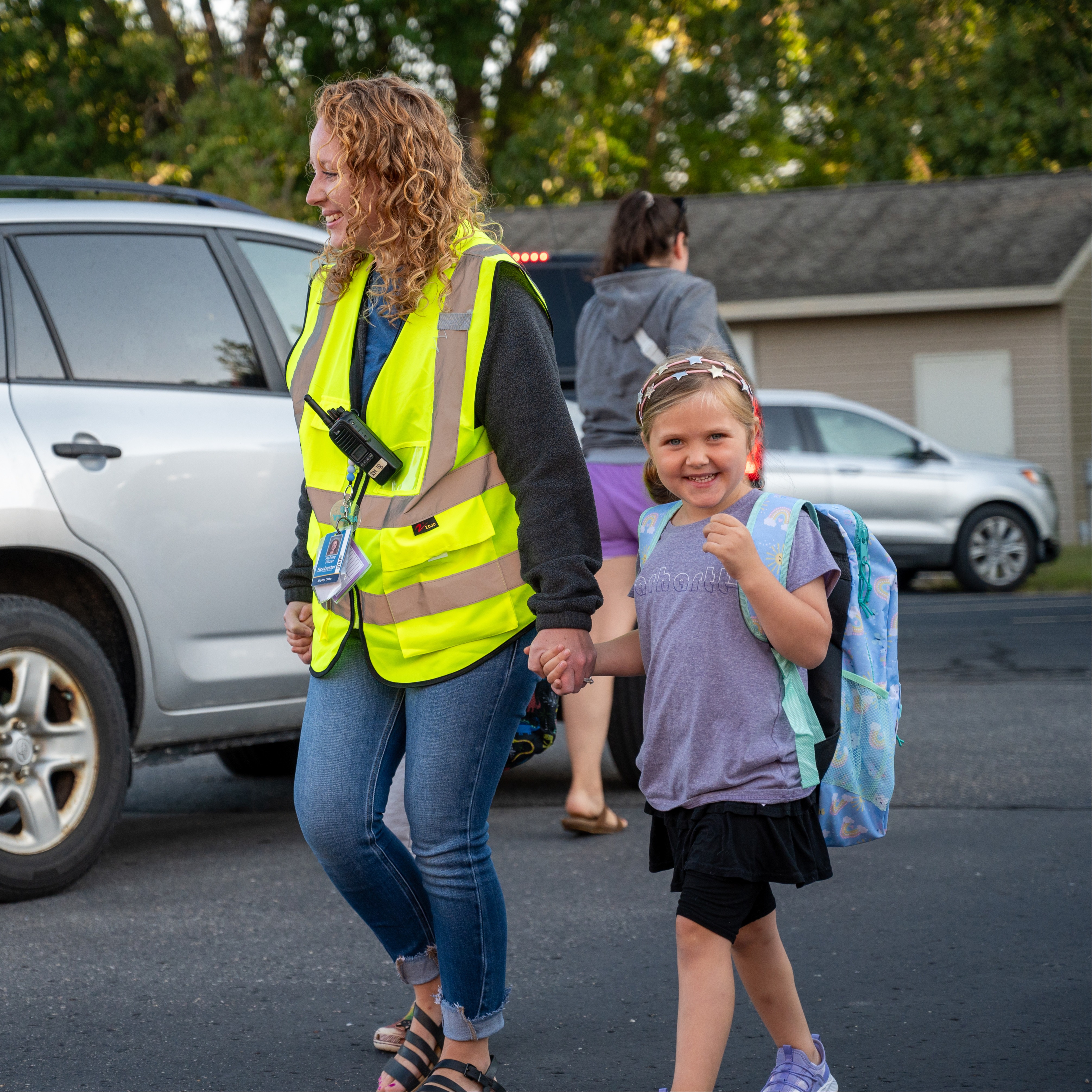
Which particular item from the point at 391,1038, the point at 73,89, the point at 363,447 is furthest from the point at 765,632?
the point at 73,89

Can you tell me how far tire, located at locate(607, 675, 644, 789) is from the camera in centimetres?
577

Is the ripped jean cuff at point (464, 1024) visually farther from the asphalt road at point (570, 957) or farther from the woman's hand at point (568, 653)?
the woman's hand at point (568, 653)

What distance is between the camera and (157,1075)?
3275mm

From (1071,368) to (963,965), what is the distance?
1810 cm

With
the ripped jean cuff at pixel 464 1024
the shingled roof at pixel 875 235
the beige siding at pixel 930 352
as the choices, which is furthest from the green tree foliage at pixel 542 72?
the ripped jean cuff at pixel 464 1024

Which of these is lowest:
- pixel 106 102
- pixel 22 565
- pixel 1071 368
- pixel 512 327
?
pixel 1071 368

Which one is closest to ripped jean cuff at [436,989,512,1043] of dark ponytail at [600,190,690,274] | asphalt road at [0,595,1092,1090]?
asphalt road at [0,595,1092,1090]

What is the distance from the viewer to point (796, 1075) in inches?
116

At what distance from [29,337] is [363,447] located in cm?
211

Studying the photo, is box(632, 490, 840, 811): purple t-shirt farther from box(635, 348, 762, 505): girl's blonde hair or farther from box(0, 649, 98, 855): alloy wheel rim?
box(0, 649, 98, 855): alloy wheel rim

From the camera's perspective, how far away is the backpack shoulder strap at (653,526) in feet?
9.72

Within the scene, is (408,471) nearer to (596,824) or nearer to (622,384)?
(622,384)

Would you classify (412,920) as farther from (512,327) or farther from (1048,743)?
(1048,743)

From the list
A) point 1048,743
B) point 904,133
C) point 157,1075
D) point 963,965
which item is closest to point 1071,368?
point 904,133
